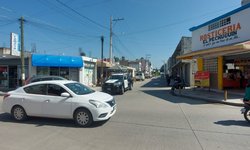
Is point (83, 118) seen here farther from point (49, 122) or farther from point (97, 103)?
point (49, 122)

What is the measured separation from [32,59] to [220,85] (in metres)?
18.1

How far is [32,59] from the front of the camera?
73.6 feet

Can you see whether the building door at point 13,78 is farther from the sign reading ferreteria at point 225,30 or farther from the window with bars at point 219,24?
the window with bars at point 219,24

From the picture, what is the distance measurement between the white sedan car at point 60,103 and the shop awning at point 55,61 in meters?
14.6

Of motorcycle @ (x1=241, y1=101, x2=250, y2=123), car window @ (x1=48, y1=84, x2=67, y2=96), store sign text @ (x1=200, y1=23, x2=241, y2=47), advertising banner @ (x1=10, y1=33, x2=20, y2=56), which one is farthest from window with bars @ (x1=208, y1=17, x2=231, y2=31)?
advertising banner @ (x1=10, y1=33, x2=20, y2=56)

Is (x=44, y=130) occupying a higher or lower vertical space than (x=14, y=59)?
lower

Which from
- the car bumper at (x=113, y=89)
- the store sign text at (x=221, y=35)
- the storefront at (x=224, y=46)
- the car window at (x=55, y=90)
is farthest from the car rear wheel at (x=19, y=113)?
the store sign text at (x=221, y=35)

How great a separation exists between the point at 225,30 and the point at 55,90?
16.3 m

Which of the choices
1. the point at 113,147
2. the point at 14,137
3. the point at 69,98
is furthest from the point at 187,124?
the point at 14,137

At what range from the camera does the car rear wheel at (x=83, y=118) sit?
787cm

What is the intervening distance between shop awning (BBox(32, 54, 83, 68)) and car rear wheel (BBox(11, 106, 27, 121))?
1467 centimetres

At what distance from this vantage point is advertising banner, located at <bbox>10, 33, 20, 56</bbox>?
2161 centimetres

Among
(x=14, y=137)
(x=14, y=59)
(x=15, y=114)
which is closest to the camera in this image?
(x=14, y=137)

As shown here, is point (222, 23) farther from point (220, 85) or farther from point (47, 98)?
point (47, 98)
